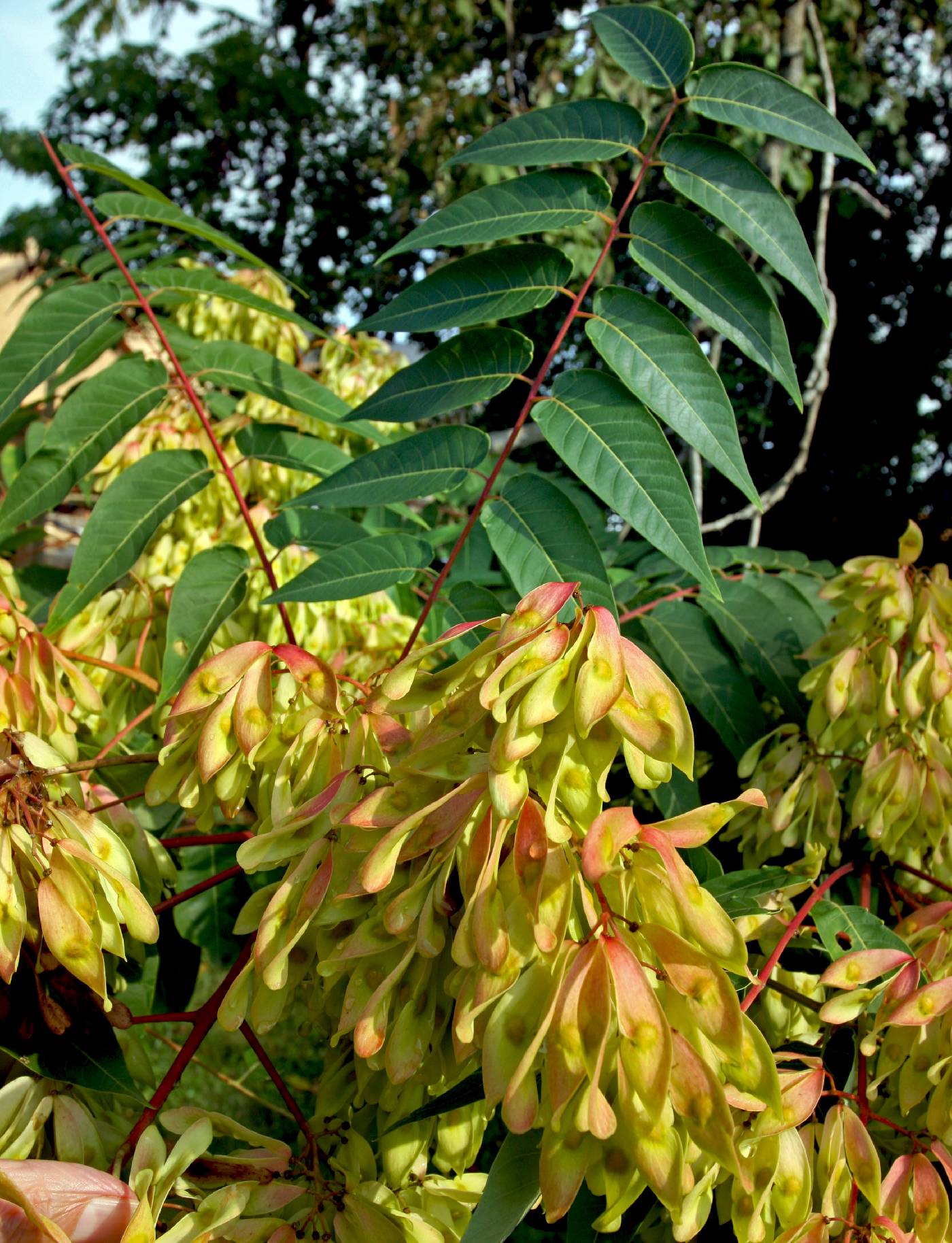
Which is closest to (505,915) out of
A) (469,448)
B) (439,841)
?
(439,841)

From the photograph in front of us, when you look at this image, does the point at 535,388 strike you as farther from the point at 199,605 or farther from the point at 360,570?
the point at 199,605

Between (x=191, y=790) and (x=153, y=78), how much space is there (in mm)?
13434

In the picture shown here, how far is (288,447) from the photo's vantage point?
1.59 meters

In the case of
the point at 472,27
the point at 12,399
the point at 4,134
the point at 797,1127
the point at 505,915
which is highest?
the point at 4,134

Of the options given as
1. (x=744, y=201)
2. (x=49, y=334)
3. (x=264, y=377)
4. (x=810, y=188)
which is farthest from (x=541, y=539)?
(x=810, y=188)

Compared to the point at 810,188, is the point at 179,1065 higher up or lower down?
lower down

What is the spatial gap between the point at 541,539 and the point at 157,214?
82cm

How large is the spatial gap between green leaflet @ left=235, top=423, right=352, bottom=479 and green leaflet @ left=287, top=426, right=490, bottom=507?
36 cm

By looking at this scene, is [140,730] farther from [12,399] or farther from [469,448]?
[469,448]

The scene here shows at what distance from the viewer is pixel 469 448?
122 centimetres

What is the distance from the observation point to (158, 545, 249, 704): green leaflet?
3.89 feet

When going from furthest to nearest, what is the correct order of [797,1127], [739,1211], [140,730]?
[140,730]
[797,1127]
[739,1211]

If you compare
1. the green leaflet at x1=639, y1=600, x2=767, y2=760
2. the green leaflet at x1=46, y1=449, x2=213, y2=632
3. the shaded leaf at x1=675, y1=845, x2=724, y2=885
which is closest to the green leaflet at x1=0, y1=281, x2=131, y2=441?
the green leaflet at x1=46, y1=449, x2=213, y2=632

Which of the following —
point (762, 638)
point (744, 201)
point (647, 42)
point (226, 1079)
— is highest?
point (647, 42)
